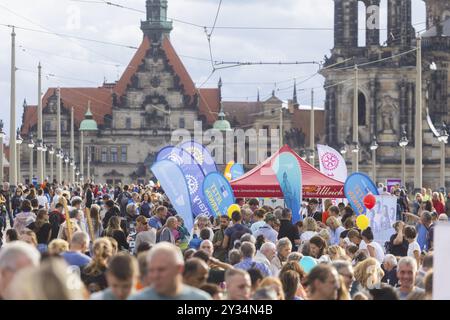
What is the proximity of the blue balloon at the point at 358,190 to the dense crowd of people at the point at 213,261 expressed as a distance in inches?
24.5

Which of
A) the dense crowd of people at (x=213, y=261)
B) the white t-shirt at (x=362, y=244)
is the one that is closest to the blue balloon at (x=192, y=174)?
the dense crowd of people at (x=213, y=261)

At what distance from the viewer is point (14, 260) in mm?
7719

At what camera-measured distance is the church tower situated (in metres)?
117

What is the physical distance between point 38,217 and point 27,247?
9.51 meters

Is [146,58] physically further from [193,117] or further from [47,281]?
[47,281]

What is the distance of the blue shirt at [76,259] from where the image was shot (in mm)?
12281

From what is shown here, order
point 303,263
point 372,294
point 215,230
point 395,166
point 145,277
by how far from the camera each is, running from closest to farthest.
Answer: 1. point 145,277
2. point 372,294
3. point 303,263
4. point 215,230
5. point 395,166

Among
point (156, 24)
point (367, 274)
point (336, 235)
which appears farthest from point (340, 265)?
point (156, 24)

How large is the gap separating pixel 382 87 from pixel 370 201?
59.6 meters

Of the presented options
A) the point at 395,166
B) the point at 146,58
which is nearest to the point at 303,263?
the point at 395,166

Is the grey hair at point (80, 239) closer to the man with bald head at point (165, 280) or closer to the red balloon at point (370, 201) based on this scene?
the man with bald head at point (165, 280)

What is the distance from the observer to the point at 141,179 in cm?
11450

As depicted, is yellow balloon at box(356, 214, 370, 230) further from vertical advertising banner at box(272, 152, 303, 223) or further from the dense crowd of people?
vertical advertising banner at box(272, 152, 303, 223)

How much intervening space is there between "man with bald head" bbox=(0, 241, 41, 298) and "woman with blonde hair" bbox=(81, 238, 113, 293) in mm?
3799
